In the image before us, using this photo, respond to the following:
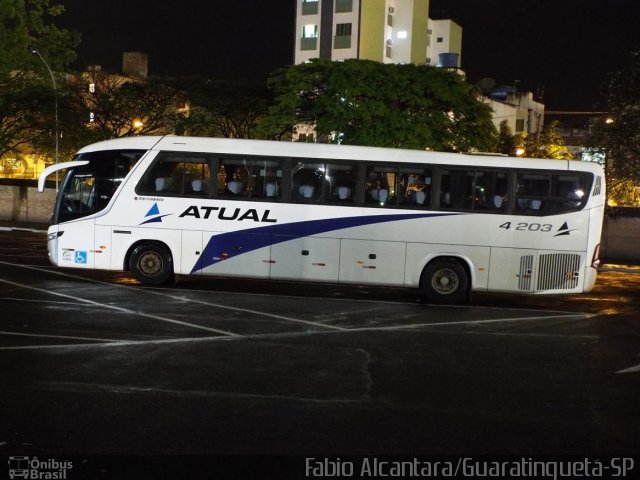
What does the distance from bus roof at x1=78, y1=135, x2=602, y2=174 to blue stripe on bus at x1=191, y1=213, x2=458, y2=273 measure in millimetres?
1208

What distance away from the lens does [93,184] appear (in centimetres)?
1547

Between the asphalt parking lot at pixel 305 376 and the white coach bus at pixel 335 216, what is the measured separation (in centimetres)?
79

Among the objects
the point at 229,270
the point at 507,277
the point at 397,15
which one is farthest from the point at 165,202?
the point at 397,15

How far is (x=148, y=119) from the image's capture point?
44406 millimetres

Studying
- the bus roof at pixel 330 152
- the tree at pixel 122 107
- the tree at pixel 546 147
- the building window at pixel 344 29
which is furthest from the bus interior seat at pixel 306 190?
the building window at pixel 344 29

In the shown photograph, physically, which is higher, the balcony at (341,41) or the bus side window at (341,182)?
the balcony at (341,41)

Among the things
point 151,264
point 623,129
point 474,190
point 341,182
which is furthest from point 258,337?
point 623,129

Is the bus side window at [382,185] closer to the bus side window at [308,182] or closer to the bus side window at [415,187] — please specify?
the bus side window at [415,187]

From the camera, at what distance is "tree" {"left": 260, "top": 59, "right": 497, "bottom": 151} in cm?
3072

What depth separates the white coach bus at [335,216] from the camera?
48.0ft

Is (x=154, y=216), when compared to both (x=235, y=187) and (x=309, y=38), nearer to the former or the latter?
(x=235, y=187)

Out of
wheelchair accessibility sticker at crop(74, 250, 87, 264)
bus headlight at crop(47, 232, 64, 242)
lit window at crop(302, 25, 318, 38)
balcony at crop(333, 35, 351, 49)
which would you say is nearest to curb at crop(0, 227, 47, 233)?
bus headlight at crop(47, 232, 64, 242)

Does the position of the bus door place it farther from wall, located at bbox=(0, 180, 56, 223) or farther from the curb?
wall, located at bbox=(0, 180, 56, 223)

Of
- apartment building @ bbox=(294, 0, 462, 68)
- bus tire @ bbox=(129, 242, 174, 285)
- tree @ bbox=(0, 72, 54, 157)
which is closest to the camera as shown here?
bus tire @ bbox=(129, 242, 174, 285)
